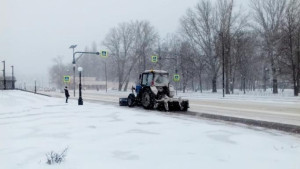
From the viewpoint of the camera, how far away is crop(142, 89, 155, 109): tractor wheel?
1733cm

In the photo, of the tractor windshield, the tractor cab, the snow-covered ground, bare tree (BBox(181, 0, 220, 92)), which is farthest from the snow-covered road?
bare tree (BBox(181, 0, 220, 92))

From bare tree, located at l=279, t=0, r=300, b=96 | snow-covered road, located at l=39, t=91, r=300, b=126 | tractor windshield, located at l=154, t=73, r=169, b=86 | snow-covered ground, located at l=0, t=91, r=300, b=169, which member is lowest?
snow-covered ground, located at l=0, t=91, r=300, b=169

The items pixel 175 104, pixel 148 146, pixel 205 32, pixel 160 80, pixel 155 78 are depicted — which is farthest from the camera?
pixel 205 32

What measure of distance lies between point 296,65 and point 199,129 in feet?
92.7

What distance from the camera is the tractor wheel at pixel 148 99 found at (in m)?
17.3

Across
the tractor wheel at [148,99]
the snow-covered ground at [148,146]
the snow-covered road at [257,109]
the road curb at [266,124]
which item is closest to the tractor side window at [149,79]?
the tractor wheel at [148,99]

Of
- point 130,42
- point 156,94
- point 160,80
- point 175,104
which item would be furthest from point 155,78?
point 130,42

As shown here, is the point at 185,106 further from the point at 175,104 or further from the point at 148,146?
the point at 148,146

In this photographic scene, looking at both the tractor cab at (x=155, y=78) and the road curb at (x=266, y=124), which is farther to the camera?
the tractor cab at (x=155, y=78)

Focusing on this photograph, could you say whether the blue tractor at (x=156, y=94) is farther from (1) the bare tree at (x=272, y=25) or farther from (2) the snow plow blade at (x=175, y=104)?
(1) the bare tree at (x=272, y=25)

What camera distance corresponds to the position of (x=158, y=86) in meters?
18.0

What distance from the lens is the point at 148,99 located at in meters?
17.8

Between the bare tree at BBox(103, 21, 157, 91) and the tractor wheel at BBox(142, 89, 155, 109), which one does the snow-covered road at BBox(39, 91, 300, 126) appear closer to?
the tractor wheel at BBox(142, 89, 155, 109)

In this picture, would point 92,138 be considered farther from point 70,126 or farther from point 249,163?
point 249,163
